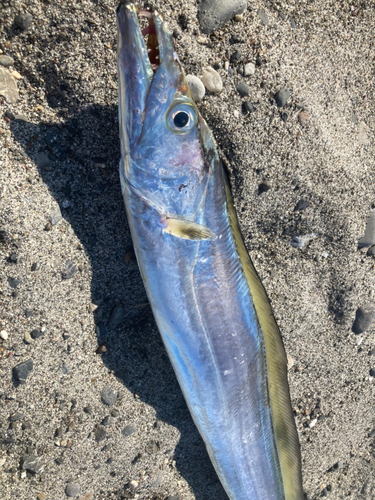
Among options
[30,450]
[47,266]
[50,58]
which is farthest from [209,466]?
[50,58]

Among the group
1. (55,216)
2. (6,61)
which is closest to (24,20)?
(6,61)

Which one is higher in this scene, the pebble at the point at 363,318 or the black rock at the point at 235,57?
the black rock at the point at 235,57

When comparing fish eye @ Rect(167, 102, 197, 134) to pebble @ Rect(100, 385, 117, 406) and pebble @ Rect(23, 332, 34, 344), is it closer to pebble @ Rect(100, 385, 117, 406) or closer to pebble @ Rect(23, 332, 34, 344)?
pebble @ Rect(23, 332, 34, 344)

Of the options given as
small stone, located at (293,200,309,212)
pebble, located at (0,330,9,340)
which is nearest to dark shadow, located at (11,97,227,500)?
pebble, located at (0,330,9,340)

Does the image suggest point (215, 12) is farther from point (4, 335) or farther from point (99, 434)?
point (99, 434)

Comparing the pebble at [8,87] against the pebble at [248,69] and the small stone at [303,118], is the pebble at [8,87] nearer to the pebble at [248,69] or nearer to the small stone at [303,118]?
the pebble at [248,69]

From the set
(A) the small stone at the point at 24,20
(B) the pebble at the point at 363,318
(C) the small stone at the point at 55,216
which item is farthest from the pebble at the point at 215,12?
(B) the pebble at the point at 363,318
